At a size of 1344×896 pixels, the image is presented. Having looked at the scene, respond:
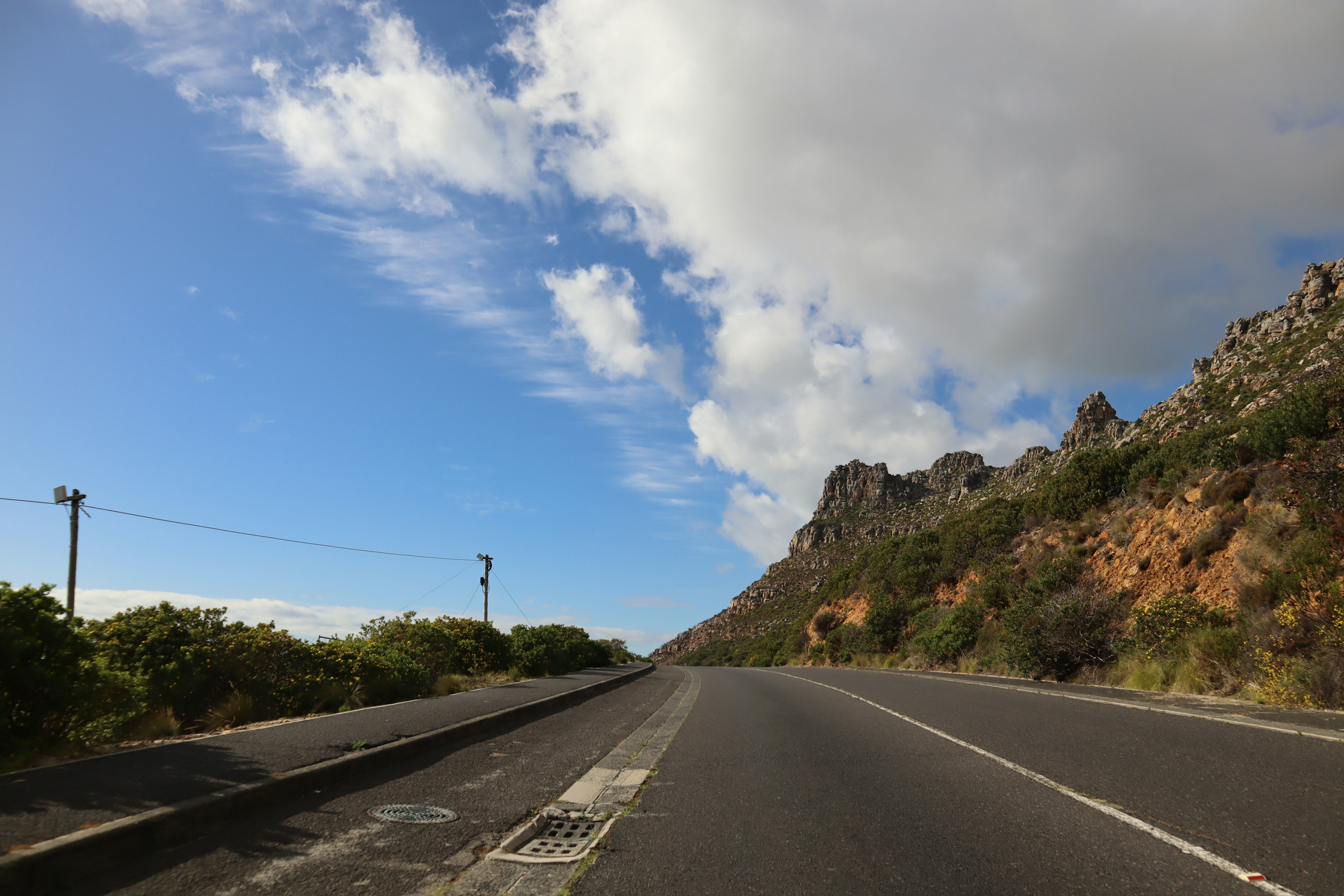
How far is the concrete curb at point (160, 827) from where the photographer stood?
12.3ft

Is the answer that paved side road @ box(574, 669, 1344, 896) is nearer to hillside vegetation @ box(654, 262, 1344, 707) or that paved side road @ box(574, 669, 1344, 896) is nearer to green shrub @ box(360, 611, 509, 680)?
hillside vegetation @ box(654, 262, 1344, 707)

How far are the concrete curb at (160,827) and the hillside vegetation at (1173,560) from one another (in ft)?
39.0

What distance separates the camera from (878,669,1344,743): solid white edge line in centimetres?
726

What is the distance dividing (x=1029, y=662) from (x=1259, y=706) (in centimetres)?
824

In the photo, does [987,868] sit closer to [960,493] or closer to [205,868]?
[205,868]

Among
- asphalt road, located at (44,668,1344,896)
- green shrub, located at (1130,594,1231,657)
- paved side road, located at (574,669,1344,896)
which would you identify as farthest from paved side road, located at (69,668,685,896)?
green shrub, located at (1130,594,1231,657)

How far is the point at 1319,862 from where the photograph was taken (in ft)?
12.8

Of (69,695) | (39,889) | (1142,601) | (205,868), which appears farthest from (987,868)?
(1142,601)

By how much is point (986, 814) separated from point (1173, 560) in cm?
1645

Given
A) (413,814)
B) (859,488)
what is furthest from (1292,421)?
(859,488)

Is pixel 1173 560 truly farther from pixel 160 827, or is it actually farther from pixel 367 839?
pixel 160 827

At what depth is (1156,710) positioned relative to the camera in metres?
9.74

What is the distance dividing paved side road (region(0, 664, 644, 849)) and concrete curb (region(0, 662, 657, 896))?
15 cm

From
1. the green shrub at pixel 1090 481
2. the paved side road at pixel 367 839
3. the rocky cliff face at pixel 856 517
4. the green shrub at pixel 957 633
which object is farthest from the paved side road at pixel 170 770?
the rocky cliff face at pixel 856 517
